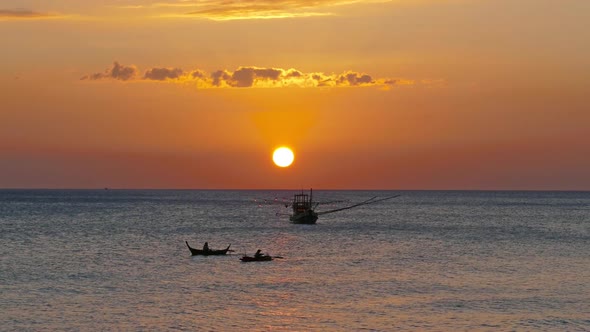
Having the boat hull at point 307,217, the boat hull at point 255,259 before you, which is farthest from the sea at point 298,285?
the boat hull at point 307,217

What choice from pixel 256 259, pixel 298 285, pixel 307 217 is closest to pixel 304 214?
pixel 307 217

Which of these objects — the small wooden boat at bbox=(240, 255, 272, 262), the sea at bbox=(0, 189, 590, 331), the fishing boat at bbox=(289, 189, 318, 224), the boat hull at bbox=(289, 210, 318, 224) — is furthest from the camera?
the fishing boat at bbox=(289, 189, 318, 224)

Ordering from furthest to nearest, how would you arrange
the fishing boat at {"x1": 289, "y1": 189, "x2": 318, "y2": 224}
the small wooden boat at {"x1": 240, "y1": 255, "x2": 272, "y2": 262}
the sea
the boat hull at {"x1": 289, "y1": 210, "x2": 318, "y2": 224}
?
the fishing boat at {"x1": 289, "y1": 189, "x2": 318, "y2": 224}, the boat hull at {"x1": 289, "y1": 210, "x2": 318, "y2": 224}, the small wooden boat at {"x1": 240, "y1": 255, "x2": 272, "y2": 262}, the sea

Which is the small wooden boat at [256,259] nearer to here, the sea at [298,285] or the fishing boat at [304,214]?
the sea at [298,285]

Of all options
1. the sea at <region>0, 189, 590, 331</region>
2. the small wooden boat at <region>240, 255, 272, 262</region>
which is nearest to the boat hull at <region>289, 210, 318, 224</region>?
the sea at <region>0, 189, 590, 331</region>

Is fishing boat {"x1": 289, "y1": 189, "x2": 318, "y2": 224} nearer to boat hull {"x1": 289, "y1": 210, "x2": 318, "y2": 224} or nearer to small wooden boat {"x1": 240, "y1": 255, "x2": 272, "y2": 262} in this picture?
boat hull {"x1": 289, "y1": 210, "x2": 318, "y2": 224}

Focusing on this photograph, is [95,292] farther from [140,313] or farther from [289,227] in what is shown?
[289,227]

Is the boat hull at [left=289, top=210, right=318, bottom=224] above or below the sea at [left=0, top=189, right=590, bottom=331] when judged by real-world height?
above

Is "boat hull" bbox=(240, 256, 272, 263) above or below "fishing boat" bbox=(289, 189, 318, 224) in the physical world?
below

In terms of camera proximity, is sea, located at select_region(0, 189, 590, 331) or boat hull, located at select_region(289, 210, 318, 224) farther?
boat hull, located at select_region(289, 210, 318, 224)

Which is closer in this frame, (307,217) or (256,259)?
(256,259)

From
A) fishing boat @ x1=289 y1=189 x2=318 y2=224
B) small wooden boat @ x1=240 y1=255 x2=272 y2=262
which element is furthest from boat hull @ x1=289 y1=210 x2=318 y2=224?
small wooden boat @ x1=240 y1=255 x2=272 y2=262

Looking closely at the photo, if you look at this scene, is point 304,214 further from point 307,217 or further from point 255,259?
point 255,259

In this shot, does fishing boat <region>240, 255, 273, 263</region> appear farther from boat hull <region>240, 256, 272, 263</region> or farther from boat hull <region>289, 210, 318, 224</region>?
boat hull <region>289, 210, 318, 224</region>
